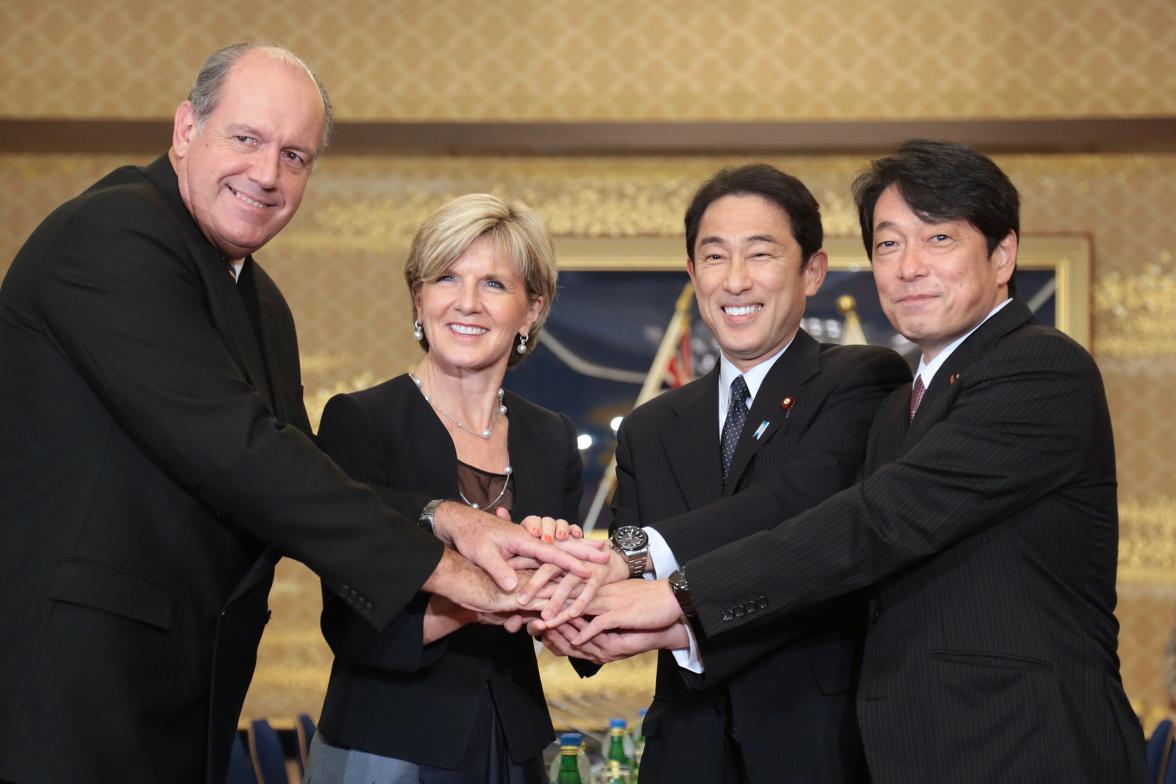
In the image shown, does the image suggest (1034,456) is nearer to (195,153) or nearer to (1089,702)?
(1089,702)

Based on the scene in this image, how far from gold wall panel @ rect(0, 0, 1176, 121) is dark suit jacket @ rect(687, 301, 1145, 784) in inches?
143

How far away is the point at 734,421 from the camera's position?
2648 millimetres

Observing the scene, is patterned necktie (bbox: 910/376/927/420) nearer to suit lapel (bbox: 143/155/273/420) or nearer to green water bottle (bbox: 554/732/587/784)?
suit lapel (bbox: 143/155/273/420)

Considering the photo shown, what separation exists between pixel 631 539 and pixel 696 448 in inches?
9.1

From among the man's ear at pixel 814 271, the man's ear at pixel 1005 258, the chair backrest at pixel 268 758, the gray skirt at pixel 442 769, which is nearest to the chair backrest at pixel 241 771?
the chair backrest at pixel 268 758

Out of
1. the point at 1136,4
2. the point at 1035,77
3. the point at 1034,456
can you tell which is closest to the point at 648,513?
the point at 1034,456

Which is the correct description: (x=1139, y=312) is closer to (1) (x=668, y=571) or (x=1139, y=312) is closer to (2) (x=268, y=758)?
(1) (x=668, y=571)

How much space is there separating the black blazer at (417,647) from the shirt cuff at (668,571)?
26 centimetres

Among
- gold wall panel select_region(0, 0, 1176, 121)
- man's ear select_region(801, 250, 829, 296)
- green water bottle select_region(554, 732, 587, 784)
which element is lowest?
green water bottle select_region(554, 732, 587, 784)

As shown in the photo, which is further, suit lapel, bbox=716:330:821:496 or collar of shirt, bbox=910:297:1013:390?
suit lapel, bbox=716:330:821:496

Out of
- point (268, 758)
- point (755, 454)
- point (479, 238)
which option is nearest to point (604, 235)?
point (268, 758)

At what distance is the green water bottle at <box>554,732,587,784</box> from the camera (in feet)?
10.3

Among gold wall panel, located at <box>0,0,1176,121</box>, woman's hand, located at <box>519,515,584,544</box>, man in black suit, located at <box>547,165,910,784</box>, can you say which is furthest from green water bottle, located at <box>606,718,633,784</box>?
gold wall panel, located at <box>0,0,1176,121</box>

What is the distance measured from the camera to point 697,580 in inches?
89.7
